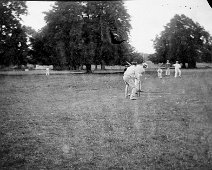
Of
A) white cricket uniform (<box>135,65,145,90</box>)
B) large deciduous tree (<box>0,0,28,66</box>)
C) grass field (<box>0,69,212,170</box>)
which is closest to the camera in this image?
grass field (<box>0,69,212,170</box>)

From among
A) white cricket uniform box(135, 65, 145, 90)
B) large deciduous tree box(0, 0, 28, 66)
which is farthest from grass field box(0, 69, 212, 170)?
white cricket uniform box(135, 65, 145, 90)

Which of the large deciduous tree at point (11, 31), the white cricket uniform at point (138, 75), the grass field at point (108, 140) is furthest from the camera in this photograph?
the white cricket uniform at point (138, 75)

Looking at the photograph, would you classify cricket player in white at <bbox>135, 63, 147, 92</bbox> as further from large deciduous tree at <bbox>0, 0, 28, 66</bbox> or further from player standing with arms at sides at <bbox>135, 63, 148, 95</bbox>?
large deciduous tree at <bbox>0, 0, 28, 66</bbox>

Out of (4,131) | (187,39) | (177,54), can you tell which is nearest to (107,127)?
(4,131)

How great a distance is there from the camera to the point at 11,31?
10000 millimetres

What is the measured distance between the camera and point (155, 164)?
434 centimetres

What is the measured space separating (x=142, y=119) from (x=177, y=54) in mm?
32578

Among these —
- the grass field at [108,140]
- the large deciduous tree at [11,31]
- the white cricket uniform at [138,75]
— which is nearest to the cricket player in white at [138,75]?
the white cricket uniform at [138,75]

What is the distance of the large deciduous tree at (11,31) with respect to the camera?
6.97m

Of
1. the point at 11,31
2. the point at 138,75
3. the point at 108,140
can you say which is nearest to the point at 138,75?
the point at 138,75

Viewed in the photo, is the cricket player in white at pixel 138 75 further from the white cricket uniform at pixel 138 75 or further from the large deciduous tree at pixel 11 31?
the large deciduous tree at pixel 11 31

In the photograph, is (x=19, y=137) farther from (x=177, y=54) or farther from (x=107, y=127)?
(x=177, y=54)

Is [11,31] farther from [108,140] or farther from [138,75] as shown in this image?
[138,75]

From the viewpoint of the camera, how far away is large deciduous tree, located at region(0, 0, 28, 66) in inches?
274
